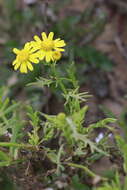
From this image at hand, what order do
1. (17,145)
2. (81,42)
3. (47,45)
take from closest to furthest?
(17,145), (47,45), (81,42)

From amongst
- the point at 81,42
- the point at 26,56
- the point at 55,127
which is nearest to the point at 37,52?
the point at 26,56

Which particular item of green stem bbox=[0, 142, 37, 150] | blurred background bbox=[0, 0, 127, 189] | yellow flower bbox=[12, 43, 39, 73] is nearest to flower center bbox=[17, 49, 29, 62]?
yellow flower bbox=[12, 43, 39, 73]

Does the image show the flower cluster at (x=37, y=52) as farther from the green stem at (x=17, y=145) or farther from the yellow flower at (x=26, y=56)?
the green stem at (x=17, y=145)

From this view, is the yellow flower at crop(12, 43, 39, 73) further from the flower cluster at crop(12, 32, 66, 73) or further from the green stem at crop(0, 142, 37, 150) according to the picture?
the green stem at crop(0, 142, 37, 150)

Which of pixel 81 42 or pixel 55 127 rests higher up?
pixel 81 42

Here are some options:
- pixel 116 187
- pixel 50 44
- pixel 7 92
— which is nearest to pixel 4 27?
pixel 7 92

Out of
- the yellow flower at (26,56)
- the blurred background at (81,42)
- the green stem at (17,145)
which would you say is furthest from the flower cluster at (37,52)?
the blurred background at (81,42)

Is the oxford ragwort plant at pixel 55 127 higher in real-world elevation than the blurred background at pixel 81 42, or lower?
lower

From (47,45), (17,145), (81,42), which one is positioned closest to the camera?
(17,145)

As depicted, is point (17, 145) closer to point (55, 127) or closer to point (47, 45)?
point (55, 127)
